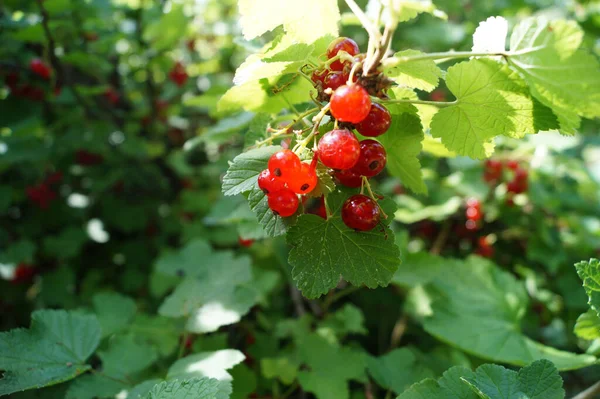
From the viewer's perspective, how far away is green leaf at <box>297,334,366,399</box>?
1.31m

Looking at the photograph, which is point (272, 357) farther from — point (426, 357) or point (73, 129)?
point (73, 129)

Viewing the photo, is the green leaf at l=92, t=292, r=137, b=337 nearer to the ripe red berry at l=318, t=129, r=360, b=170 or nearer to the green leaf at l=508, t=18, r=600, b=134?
the ripe red berry at l=318, t=129, r=360, b=170

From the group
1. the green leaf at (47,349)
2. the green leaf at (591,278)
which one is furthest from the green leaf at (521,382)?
the green leaf at (47,349)

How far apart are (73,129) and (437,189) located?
2.15 m

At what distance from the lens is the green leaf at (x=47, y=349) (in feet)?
3.55

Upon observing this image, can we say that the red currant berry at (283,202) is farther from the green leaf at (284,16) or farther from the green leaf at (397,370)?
the green leaf at (397,370)

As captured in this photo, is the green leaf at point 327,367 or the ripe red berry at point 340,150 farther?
the green leaf at point 327,367

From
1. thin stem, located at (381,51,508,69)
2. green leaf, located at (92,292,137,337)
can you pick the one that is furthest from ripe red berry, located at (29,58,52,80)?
thin stem, located at (381,51,508,69)

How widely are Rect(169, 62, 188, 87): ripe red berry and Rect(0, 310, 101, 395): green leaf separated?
6.53 feet

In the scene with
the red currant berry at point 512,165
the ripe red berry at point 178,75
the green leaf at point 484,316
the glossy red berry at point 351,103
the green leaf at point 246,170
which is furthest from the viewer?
the ripe red berry at point 178,75

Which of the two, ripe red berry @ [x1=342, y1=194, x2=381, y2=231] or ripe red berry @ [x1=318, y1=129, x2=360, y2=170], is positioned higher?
ripe red berry @ [x1=318, y1=129, x2=360, y2=170]

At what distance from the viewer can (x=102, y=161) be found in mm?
2916

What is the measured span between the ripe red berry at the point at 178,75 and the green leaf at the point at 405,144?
7.30 ft

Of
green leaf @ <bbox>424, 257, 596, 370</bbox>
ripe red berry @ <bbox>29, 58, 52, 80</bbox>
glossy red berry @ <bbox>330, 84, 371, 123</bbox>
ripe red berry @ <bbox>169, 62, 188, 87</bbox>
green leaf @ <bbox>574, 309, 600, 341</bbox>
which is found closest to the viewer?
glossy red berry @ <bbox>330, 84, 371, 123</bbox>
